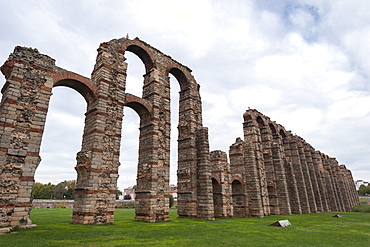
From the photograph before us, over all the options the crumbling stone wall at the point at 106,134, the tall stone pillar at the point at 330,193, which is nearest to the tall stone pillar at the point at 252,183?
the crumbling stone wall at the point at 106,134

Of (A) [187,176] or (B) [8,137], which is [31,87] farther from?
(A) [187,176]

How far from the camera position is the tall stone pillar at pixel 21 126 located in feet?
31.5

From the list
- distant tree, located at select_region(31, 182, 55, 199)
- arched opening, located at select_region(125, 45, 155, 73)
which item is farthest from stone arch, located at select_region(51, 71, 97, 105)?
distant tree, located at select_region(31, 182, 55, 199)

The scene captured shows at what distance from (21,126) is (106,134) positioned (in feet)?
14.1

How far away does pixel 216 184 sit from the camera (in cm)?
1970

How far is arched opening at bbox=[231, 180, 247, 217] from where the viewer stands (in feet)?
70.2

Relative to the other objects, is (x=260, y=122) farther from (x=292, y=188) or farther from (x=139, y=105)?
(x=139, y=105)

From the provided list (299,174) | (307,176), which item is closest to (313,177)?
(307,176)

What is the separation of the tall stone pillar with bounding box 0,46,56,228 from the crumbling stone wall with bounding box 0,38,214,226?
0.12 ft

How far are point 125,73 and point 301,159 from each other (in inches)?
1256

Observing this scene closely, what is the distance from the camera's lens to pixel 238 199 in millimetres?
21953

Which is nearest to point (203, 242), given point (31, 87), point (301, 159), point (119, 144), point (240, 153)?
point (119, 144)

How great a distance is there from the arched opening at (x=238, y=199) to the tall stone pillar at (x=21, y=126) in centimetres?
1765

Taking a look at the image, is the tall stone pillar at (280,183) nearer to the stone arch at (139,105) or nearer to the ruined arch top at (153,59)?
the ruined arch top at (153,59)
